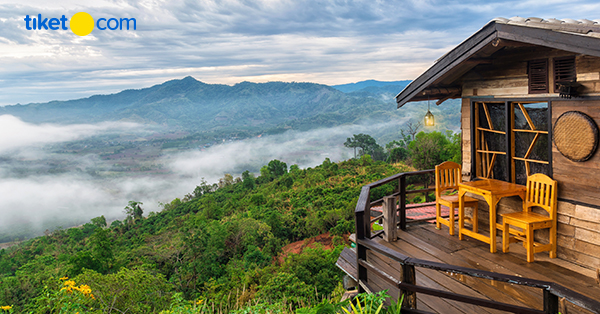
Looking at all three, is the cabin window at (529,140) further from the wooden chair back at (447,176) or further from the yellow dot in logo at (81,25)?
the yellow dot in logo at (81,25)

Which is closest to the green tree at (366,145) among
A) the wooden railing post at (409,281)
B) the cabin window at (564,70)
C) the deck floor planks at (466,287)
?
the cabin window at (564,70)

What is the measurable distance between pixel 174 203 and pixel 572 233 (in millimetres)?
53089

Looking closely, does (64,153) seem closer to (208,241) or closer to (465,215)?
(208,241)

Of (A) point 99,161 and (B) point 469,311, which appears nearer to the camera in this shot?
(B) point 469,311

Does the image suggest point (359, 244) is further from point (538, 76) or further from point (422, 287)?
point (538, 76)

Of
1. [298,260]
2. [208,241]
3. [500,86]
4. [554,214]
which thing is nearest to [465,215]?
[554,214]

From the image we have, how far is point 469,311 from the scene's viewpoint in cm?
313

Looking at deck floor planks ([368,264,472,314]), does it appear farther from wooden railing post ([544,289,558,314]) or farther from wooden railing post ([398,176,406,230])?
wooden railing post ([398,176,406,230])

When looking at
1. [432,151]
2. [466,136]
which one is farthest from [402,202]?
[432,151]

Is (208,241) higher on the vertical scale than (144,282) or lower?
lower

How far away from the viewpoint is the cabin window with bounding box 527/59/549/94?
160 inches

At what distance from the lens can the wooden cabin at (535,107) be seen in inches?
139

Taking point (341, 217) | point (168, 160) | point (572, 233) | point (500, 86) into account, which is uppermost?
point (500, 86)

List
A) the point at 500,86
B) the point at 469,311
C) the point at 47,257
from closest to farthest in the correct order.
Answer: the point at 469,311 < the point at 500,86 < the point at 47,257
